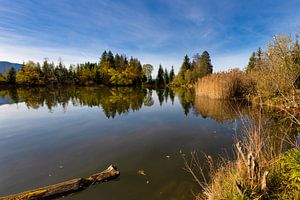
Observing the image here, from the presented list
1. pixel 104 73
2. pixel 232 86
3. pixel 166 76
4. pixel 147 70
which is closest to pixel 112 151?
pixel 232 86

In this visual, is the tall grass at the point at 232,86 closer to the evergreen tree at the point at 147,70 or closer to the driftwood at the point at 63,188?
the driftwood at the point at 63,188

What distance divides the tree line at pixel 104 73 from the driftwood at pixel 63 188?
45653 millimetres

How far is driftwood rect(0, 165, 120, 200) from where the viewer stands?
13.2 ft

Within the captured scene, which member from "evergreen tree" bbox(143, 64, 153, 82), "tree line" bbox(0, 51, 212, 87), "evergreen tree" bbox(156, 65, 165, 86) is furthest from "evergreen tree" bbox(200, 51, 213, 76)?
"evergreen tree" bbox(143, 64, 153, 82)

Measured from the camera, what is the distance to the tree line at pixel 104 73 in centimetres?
5134

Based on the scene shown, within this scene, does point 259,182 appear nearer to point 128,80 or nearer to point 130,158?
point 130,158

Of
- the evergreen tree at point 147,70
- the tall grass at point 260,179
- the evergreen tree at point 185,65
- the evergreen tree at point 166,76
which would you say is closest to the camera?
the tall grass at point 260,179

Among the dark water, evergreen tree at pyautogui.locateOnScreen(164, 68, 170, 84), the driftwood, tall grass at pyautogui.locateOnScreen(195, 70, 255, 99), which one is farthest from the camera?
evergreen tree at pyautogui.locateOnScreen(164, 68, 170, 84)

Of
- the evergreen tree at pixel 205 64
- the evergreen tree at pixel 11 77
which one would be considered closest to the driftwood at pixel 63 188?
the evergreen tree at pixel 205 64

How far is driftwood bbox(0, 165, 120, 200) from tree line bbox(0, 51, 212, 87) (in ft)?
150

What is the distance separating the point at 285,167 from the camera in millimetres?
3240

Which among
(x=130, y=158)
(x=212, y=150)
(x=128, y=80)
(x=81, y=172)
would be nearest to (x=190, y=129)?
(x=212, y=150)

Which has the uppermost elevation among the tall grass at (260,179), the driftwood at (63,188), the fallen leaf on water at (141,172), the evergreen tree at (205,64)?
the evergreen tree at (205,64)

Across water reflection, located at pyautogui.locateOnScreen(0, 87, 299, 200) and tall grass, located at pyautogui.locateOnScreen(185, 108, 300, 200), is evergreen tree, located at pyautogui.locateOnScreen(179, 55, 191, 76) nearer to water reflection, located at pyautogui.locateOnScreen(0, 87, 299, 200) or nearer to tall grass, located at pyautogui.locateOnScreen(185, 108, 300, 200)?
water reflection, located at pyautogui.locateOnScreen(0, 87, 299, 200)
